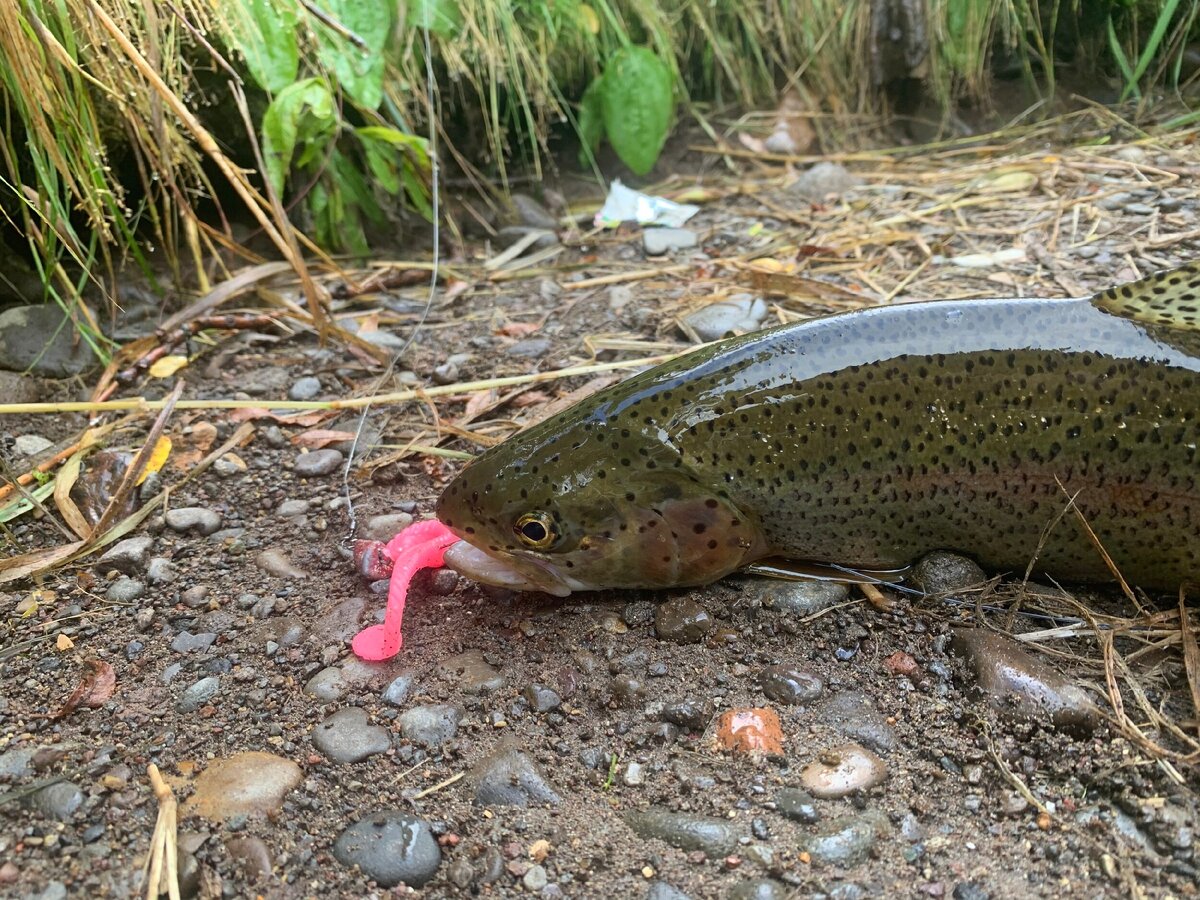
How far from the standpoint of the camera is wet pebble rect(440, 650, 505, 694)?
2.49 meters

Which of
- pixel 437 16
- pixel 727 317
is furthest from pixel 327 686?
pixel 437 16

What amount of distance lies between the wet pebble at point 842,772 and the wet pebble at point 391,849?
0.94 meters

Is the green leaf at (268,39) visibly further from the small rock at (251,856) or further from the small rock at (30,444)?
the small rock at (251,856)

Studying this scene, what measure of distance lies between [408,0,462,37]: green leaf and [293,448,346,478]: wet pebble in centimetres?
291

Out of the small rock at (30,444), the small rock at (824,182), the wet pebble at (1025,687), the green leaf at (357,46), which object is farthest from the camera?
the small rock at (824,182)

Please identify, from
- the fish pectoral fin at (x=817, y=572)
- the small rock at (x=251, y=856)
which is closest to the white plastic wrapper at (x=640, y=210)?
the fish pectoral fin at (x=817, y=572)

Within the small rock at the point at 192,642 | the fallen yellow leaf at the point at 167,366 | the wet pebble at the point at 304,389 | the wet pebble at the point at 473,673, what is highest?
the fallen yellow leaf at the point at 167,366

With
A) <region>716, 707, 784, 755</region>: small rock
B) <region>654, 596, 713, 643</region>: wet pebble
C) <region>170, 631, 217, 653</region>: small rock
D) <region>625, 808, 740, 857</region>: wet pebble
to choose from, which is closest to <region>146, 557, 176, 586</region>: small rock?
<region>170, 631, 217, 653</region>: small rock

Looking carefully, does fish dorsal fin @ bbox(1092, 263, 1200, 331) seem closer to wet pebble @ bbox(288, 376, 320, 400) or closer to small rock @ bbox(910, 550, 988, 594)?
small rock @ bbox(910, 550, 988, 594)

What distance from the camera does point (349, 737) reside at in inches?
91.4

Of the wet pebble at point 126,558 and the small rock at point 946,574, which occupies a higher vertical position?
the wet pebble at point 126,558

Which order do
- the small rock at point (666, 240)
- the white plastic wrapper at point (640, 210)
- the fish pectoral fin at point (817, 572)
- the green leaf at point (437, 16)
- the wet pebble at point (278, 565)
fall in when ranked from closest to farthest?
Result: the fish pectoral fin at point (817, 572)
the wet pebble at point (278, 565)
the green leaf at point (437, 16)
the small rock at point (666, 240)
the white plastic wrapper at point (640, 210)

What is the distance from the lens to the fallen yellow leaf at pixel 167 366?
4074mm

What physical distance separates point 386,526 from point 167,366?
1.72 meters
